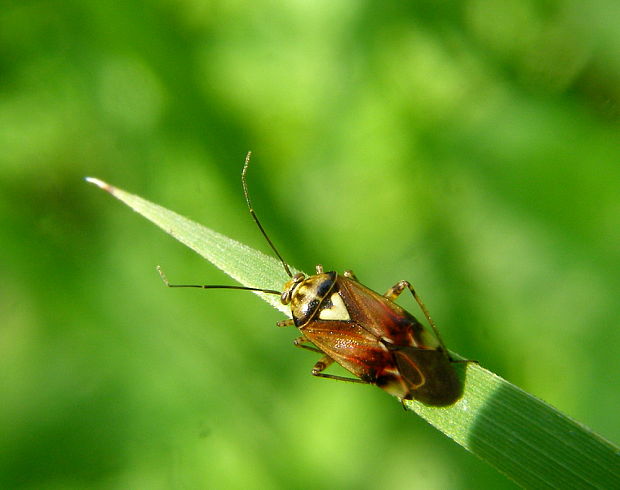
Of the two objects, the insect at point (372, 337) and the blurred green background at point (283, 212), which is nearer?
the insect at point (372, 337)

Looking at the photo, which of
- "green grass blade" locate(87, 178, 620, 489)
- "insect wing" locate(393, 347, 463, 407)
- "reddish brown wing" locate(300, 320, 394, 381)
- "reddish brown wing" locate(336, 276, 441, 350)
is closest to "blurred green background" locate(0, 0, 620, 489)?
"reddish brown wing" locate(300, 320, 394, 381)

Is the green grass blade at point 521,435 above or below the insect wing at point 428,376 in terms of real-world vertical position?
above

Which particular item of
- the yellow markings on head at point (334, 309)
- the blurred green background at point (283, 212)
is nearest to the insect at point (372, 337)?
the yellow markings on head at point (334, 309)

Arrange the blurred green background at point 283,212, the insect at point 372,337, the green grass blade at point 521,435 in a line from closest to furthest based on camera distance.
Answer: the green grass blade at point 521,435 → the insect at point 372,337 → the blurred green background at point 283,212

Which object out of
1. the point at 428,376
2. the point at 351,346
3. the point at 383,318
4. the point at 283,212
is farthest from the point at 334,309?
the point at 283,212

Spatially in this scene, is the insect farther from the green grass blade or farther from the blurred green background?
the blurred green background

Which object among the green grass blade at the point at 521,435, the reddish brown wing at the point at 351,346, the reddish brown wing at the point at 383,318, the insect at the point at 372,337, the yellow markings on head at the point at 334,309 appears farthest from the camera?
the yellow markings on head at the point at 334,309

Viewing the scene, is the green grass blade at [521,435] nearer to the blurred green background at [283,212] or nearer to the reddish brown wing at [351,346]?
the reddish brown wing at [351,346]
